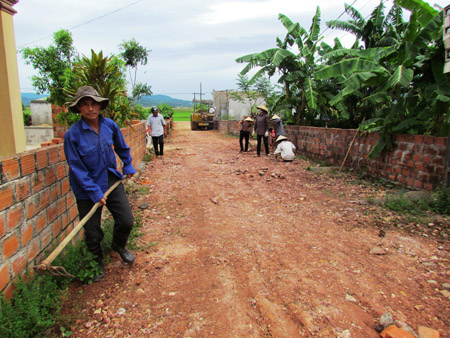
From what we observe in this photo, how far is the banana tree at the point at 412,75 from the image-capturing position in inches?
218

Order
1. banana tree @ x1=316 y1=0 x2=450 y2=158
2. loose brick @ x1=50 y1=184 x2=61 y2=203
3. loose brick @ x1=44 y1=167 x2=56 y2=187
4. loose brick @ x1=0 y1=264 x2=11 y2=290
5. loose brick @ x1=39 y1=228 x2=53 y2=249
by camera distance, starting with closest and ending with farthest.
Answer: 1. loose brick @ x1=0 y1=264 x2=11 y2=290
2. loose brick @ x1=39 y1=228 x2=53 y2=249
3. loose brick @ x1=44 y1=167 x2=56 y2=187
4. loose brick @ x1=50 y1=184 x2=61 y2=203
5. banana tree @ x1=316 y1=0 x2=450 y2=158

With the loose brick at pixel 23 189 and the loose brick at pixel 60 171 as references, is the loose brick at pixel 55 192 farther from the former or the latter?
the loose brick at pixel 23 189

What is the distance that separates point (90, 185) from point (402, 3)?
240 inches

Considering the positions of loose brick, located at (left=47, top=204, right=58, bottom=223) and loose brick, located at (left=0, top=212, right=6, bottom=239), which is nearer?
loose brick, located at (left=0, top=212, right=6, bottom=239)

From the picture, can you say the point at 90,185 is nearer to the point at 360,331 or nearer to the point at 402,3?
the point at 360,331

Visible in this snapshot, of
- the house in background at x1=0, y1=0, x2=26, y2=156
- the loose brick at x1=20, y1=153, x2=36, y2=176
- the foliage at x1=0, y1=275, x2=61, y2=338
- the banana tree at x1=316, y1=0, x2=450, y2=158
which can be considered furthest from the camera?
the banana tree at x1=316, y1=0, x2=450, y2=158

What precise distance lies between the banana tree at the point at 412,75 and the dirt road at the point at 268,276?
1.97m

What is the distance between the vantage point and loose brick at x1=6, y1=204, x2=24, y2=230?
7.37ft

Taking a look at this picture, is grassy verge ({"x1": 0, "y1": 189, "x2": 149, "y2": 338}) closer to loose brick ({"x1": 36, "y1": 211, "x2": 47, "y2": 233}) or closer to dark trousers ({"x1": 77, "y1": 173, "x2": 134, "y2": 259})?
dark trousers ({"x1": 77, "y1": 173, "x2": 134, "y2": 259})

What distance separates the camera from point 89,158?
9.07 ft

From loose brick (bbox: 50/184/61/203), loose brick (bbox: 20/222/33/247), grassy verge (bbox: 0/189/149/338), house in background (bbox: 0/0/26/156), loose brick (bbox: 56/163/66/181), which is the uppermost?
house in background (bbox: 0/0/26/156)

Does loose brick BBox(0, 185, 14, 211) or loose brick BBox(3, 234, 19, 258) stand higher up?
loose brick BBox(0, 185, 14, 211)

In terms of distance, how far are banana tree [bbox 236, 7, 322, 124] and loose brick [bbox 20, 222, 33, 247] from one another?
910 cm

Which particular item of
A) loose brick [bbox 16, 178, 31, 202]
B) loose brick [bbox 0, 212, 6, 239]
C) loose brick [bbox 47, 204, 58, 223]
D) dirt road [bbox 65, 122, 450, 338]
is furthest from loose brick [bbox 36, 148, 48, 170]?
dirt road [bbox 65, 122, 450, 338]
